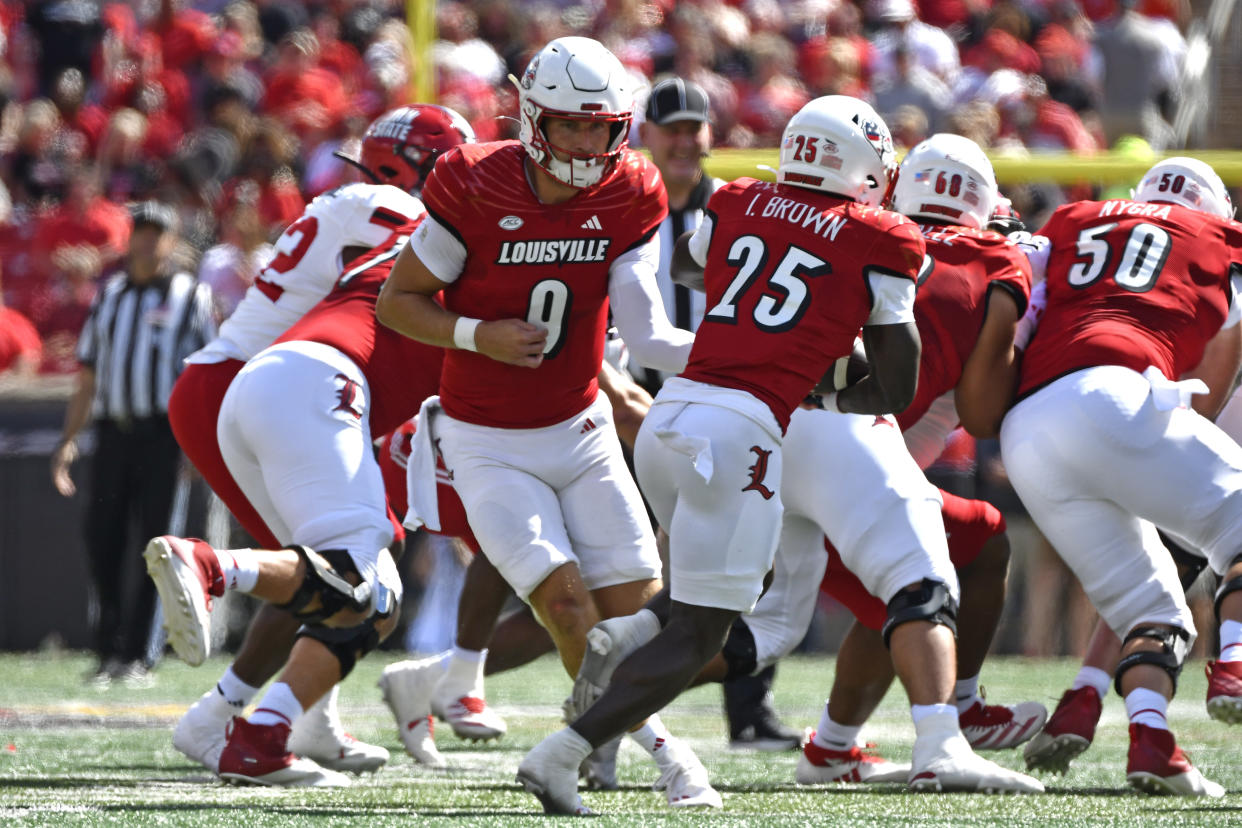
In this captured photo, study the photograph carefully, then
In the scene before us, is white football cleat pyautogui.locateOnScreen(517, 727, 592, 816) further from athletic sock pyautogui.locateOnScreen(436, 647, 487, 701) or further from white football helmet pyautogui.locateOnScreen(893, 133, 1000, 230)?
white football helmet pyautogui.locateOnScreen(893, 133, 1000, 230)

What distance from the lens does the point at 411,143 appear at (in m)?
5.10

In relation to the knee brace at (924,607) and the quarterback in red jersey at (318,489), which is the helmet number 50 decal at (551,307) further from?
the knee brace at (924,607)

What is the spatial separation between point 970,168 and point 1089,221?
1.11ft

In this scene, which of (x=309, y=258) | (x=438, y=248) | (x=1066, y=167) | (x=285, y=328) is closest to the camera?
(x=438, y=248)

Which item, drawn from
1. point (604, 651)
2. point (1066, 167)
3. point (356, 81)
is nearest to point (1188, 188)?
point (604, 651)

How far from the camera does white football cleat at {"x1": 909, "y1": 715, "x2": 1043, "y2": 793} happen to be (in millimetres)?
4105

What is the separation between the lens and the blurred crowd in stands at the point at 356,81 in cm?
1074

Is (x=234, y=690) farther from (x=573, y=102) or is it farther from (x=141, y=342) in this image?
(x=141, y=342)

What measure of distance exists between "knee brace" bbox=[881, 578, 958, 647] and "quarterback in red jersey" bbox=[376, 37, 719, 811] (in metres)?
0.57

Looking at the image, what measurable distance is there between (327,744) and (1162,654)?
7.20ft

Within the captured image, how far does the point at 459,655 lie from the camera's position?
5.44 m

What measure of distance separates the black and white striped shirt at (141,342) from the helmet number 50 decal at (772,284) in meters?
4.36

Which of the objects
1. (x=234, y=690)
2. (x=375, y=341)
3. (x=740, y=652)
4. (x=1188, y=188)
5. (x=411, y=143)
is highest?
(x=1188, y=188)

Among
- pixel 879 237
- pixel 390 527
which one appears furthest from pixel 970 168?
pixel 390 527
